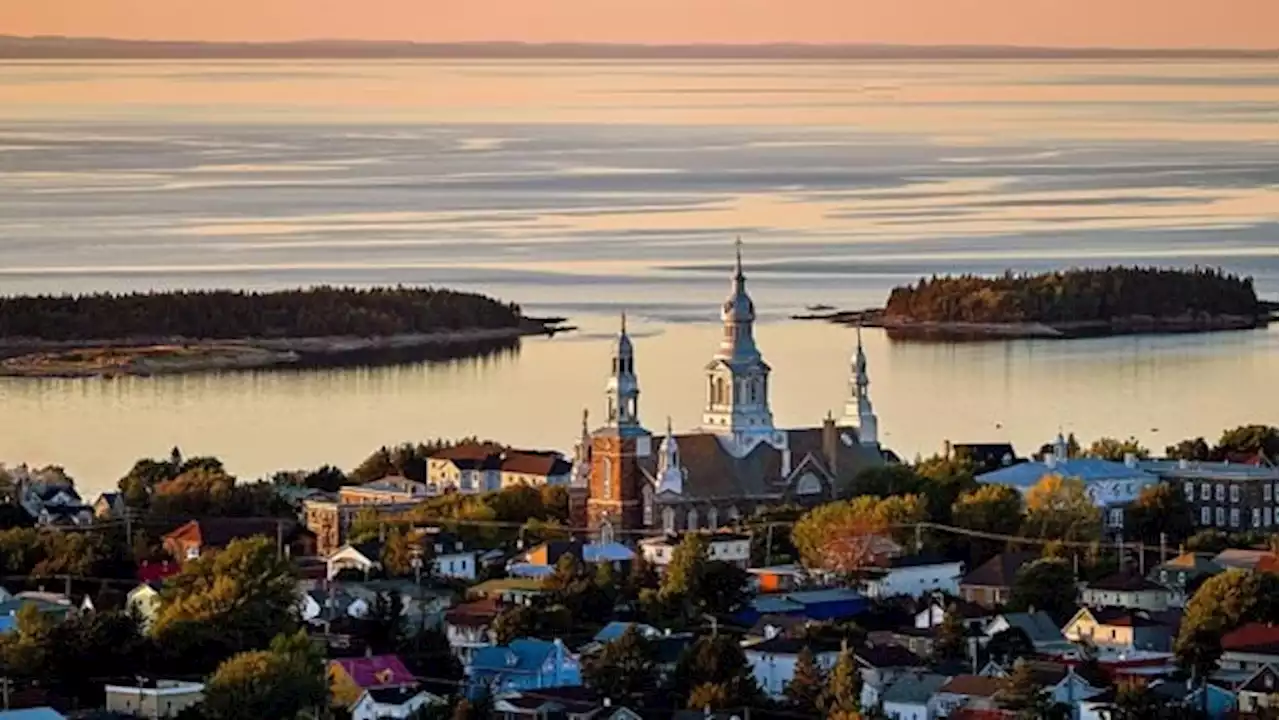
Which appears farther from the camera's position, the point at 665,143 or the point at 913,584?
the point at 665,143

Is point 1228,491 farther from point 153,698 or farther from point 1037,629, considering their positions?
point 153,698

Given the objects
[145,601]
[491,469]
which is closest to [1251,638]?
[145,601]

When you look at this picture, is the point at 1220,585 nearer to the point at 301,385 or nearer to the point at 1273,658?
the point at 1273,658

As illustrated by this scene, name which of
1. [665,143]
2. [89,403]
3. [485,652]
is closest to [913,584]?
[485,652]

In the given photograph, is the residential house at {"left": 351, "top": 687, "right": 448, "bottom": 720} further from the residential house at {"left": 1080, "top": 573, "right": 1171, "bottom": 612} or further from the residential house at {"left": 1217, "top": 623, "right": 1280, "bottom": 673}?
the residential house at {"left": 1080, "top": 573, "right": 1171, "bottom": 612}

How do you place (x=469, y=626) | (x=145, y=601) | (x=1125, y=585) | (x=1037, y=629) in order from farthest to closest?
(x=1125, y=585), (x=145, y=601), (x=469, y=626), (x=1037, y=629)

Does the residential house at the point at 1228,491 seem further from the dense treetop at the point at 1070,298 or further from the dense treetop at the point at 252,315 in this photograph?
the dense treetop at the point at 1070,298
